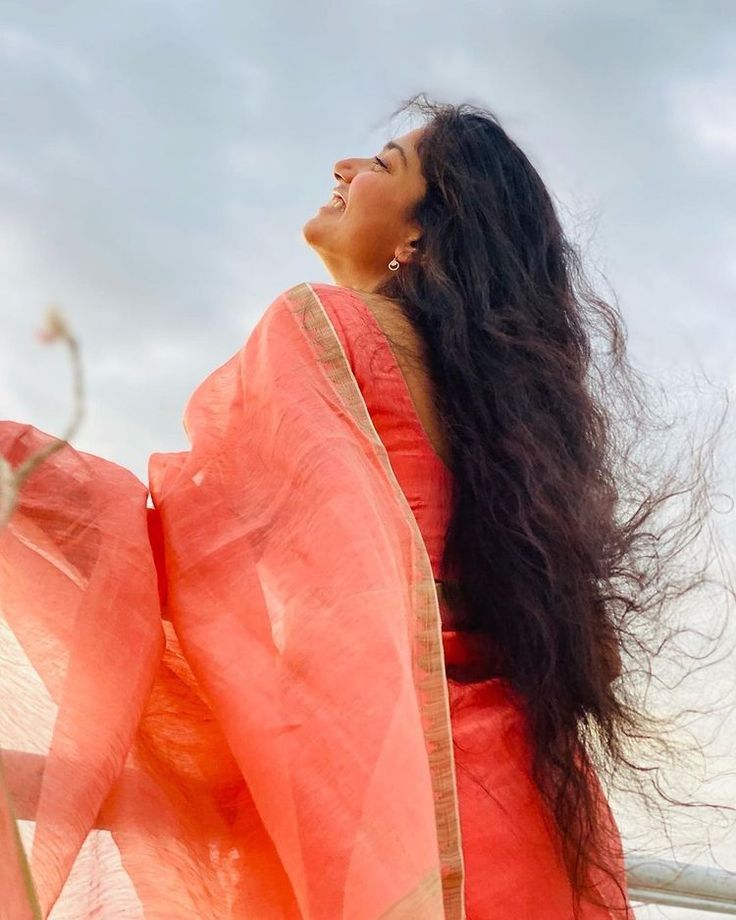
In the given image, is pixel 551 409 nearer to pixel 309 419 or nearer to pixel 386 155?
pixel 309 419

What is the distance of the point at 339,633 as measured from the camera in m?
1.21

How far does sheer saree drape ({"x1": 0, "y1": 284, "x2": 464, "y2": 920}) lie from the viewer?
110 centimetres

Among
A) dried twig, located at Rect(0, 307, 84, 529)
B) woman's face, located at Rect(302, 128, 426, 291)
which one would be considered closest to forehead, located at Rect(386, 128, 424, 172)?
woman's face, located at Rect(302, 128, 426, 291)

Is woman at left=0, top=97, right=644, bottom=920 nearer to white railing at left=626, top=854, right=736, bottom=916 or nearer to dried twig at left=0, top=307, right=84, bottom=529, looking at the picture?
white railing at left=626, top=854, right=736, bottom=916

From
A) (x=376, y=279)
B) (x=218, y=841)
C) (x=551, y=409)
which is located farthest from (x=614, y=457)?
(x=218, y=841)

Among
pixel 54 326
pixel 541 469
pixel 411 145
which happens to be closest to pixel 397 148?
pixel 411 145

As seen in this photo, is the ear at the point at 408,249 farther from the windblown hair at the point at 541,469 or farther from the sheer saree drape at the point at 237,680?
the sheer saree drape at the point at 237,680

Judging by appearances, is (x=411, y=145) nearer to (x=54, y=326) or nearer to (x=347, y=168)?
(x=347, y=168)

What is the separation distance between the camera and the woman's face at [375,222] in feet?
7.20

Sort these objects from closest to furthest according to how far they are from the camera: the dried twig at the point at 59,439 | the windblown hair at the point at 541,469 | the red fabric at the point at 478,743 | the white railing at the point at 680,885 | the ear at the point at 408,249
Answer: the dried twig at the point at 59,439
the red fabric at the point at 478,743
the windblown hair at the point at 541,469
the white railing at the point at 680,885
the ear at the point at 408,249

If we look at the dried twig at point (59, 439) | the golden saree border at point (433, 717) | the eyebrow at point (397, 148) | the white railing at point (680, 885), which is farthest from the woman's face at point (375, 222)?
the dried twig at point (59, 439)

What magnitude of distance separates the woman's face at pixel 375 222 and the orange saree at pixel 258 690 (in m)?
0.55

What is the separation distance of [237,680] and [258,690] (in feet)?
0.13

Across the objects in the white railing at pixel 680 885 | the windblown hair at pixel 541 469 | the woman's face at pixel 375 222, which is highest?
the woman's face at pixel 375 222
